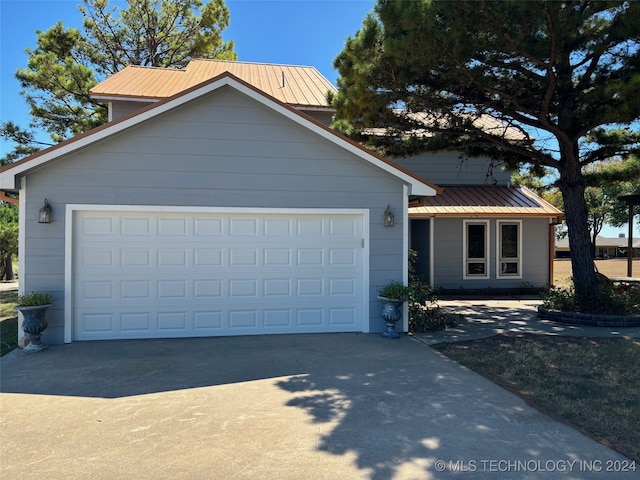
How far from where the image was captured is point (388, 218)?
807cm

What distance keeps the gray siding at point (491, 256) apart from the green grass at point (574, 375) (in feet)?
20.5

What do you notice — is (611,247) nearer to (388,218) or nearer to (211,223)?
(388,218)

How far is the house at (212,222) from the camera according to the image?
7141 mm

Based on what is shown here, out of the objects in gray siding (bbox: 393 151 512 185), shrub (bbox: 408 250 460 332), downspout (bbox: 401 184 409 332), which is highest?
gray siding (bbox: 393 151 512 185)

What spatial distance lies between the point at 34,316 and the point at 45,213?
5.16 feet

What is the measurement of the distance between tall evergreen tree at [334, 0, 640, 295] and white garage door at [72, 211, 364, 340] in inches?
139

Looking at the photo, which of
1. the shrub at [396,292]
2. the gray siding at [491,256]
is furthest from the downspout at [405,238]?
the gray siding at [491,256]

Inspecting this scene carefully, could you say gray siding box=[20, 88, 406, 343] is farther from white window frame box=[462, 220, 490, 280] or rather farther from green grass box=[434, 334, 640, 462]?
white window frame box=[462, 220, 490, 280]

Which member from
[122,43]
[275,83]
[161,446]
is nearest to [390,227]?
[161,446]

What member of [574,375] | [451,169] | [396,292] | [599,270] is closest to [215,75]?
[451,169]

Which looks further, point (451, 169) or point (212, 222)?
point (451, 169)

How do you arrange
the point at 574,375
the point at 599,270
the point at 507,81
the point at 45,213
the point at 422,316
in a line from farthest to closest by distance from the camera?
the point at 599,270
the point at 507,81
the point at 422,316
the point at 45,213
the point at 574,375

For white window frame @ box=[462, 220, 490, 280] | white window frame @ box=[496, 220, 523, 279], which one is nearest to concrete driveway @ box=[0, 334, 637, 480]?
white window frame @ box=[462, 220, 490, 280]

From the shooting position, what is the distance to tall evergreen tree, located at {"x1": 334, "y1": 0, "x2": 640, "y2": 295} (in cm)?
800
